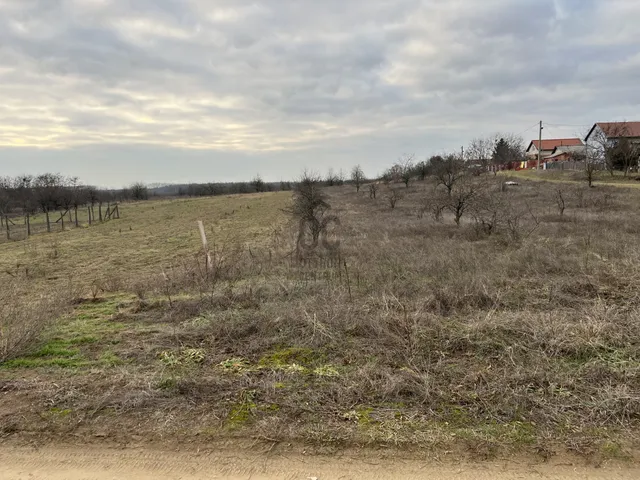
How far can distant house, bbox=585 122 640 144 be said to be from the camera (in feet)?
186

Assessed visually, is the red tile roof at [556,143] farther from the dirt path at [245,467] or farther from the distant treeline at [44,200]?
the dirt path at [245,467]

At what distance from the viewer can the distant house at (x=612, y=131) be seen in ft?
186

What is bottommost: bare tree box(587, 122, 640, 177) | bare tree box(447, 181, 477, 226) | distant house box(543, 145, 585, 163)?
bare tree box(447, 181, 477, 226)

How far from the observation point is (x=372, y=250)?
40.9 ft

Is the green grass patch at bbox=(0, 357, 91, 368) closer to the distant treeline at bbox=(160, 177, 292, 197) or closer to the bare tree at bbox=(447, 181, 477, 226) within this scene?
the bare tree at bbox=(447, 181, 477, 226)

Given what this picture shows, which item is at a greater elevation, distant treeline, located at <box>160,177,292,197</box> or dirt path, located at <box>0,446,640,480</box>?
distant treeline, located at <box>160,177,292,197</box>

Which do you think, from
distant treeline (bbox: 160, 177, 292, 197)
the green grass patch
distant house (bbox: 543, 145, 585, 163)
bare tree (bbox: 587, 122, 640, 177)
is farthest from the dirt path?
distant treeline (bbox: 160, 177, 292, 197)

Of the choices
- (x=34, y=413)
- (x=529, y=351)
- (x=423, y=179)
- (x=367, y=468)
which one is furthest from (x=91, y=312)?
(x=423, y=179)

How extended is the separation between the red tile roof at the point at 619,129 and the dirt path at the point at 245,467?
69.3 metres

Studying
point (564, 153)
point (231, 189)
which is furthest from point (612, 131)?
point (231, 189)

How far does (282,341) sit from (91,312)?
3.88m

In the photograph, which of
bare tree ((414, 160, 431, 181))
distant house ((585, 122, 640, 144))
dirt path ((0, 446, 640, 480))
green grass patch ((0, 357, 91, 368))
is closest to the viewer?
dirt path ((0, 446, 640, 480))

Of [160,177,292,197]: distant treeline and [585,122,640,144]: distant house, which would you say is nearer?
[585,122,640,144]: distant house

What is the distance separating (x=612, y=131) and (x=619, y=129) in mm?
1666
